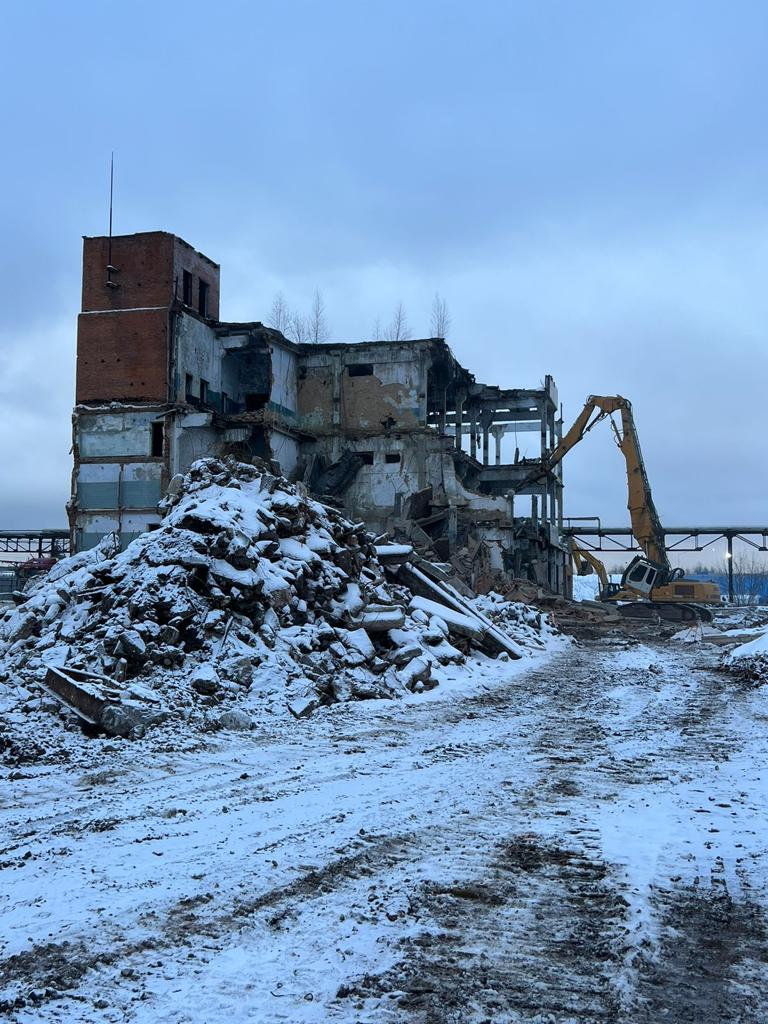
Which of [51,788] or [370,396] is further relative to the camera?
[370,396]

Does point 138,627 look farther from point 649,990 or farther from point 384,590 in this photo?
point 649,990

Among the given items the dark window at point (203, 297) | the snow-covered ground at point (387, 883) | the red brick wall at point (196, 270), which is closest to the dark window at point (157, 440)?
the red brick wall at point (196, 270)

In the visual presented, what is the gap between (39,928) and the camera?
3.40 metres

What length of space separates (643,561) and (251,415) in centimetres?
1609

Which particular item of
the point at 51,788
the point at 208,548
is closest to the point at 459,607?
the point at 208,548

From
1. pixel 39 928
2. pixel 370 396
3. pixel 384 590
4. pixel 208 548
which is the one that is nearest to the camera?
pixel 39 928

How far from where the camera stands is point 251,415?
110 ft

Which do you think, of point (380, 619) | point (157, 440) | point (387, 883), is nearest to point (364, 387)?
point (157, 440)

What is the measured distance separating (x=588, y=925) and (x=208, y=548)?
8413mm

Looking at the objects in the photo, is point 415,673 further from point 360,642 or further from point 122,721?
point 122,721

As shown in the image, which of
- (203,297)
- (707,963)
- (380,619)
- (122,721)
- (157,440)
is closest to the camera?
(707,963)

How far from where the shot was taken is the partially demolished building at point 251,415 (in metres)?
32.1

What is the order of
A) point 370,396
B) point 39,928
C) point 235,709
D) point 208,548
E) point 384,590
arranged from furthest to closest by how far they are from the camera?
point 370,396 → point 384,590 → point 208,548 → point 235,709 → point 39,928

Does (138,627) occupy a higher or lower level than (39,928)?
higher
